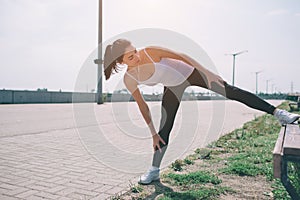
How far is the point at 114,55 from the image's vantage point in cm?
278

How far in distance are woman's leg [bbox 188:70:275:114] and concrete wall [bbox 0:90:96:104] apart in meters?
16.3

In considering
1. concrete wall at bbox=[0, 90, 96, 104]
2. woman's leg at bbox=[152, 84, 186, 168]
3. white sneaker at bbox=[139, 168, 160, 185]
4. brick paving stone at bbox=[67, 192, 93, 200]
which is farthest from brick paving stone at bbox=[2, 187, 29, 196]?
concrete wall at bbox=[0, 90, 96, 104]

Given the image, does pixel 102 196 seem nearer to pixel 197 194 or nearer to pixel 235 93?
pixel 197 194

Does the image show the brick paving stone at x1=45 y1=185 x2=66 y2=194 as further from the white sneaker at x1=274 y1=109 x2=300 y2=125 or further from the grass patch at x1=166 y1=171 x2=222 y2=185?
the white sneaker at x1=274 y1=109 x2=300 y2=125

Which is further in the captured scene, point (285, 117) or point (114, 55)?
point (114, 55)

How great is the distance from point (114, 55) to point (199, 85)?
88 centimetres

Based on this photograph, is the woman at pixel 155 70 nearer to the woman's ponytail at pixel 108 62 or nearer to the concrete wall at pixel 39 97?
the woman's ponytail at pixel 108 62

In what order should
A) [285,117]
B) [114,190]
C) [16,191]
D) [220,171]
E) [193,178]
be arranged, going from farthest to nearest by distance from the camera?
[220,171]
[193,178]
[114,190]
[16,191]
[285,117]

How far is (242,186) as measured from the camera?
296 centimetres

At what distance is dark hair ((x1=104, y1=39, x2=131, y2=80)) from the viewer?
2.76 meters

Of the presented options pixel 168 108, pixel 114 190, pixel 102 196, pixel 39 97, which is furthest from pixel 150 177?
pixel 39 97

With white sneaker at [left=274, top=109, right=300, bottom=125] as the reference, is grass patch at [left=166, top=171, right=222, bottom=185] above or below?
below

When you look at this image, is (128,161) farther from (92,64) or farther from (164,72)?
(164,72)

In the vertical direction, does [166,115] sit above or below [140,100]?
below
